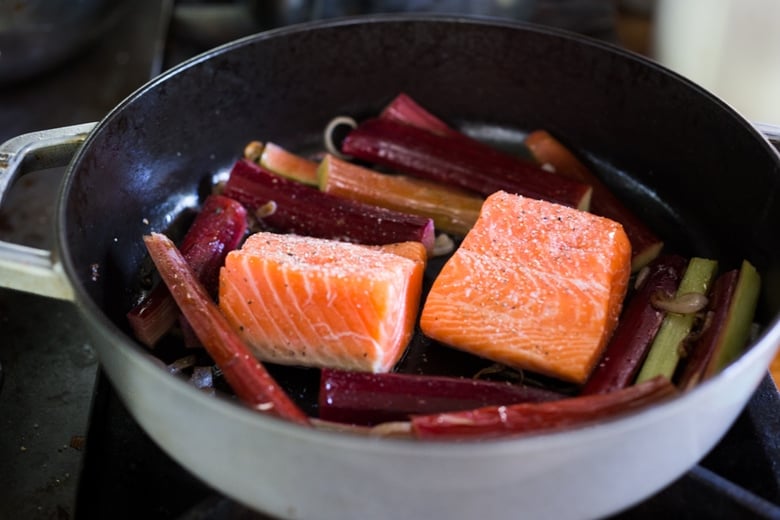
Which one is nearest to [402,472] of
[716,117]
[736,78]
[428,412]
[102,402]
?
[428,412]

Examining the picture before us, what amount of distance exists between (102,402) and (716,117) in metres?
1.35

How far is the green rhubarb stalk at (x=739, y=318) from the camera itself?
140cm

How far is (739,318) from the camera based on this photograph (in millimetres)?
1491

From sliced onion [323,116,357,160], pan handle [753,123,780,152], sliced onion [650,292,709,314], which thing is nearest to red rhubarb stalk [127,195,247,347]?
sliced onion [323,116,357,160]

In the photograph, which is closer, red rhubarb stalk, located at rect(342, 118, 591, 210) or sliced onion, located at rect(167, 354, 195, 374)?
sliced onion, located at rect(167, 354, 195, 374)

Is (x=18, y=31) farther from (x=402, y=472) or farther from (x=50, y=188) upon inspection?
(x=402, y=472)

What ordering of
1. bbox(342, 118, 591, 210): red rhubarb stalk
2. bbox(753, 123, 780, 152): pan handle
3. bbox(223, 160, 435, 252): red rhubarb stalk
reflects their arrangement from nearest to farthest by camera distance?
bbox(753, 123, 780, 152): pan handle → bbox(223, 160, 435, 252): red rhubarb stalk → bbox(342, 118, 591, 210): red rhubarb stalk

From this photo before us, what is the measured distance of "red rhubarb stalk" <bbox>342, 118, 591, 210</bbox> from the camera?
1873mm

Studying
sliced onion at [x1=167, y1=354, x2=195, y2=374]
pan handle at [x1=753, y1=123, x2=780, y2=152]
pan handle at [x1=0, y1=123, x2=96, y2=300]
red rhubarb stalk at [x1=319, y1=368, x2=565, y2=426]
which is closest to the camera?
pan handle at [x1=0, y1=123, x2=96, y2=300]

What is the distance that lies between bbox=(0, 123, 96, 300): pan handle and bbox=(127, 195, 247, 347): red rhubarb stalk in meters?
0.26

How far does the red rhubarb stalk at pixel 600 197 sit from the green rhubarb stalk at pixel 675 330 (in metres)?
0.11

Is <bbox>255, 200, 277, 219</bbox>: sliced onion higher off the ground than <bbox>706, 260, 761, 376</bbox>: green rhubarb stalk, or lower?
lower

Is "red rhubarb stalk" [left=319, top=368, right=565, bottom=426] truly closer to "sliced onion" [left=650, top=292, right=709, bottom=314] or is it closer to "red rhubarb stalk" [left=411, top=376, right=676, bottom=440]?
"red rhubarb stalk" [left=411, top=376, right=676, bottom=440]

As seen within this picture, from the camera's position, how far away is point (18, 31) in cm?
231
